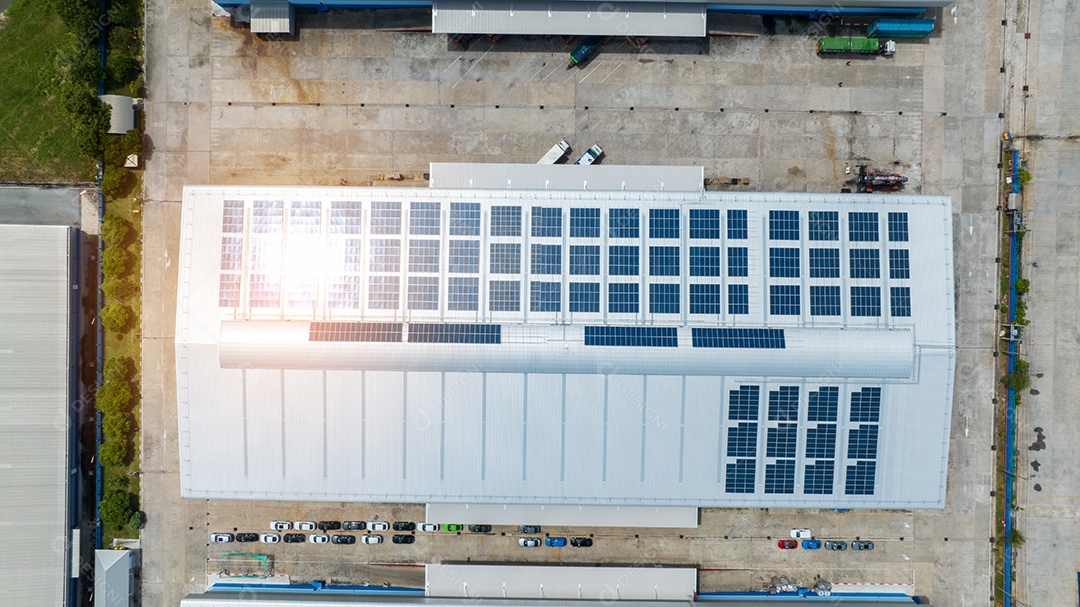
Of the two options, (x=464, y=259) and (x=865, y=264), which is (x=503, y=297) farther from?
(x=865, y=264)

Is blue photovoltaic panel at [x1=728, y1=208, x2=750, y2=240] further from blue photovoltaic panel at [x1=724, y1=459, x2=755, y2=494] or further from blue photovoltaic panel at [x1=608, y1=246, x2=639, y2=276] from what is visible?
blue photovoltaic panel at [x1=724, y1=459, x2=755, y2=494]

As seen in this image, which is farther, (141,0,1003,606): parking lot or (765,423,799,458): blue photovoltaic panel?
(141,0,1003,606): parking lot

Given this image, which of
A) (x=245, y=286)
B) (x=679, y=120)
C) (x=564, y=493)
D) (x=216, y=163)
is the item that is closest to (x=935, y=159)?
(x=679, y=120)

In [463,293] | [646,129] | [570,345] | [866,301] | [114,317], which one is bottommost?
[570,345]

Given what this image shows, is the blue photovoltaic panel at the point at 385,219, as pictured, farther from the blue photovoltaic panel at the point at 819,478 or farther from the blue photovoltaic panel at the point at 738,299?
the blue photovoltaic panel at the point at 819,478

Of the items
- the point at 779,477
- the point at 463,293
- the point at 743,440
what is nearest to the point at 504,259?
the point at 463,293

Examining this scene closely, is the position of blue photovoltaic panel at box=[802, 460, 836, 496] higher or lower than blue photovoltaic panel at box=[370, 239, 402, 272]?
lower

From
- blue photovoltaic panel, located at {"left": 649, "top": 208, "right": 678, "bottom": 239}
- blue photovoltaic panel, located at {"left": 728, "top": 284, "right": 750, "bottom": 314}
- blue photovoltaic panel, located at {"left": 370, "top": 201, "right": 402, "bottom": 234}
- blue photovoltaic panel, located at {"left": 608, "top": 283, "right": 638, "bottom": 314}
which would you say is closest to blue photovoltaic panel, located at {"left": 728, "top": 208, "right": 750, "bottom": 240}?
blue photovoltaic panel, located at {"left": 728, "top": 284, "right": 750, "bottom": 314}
